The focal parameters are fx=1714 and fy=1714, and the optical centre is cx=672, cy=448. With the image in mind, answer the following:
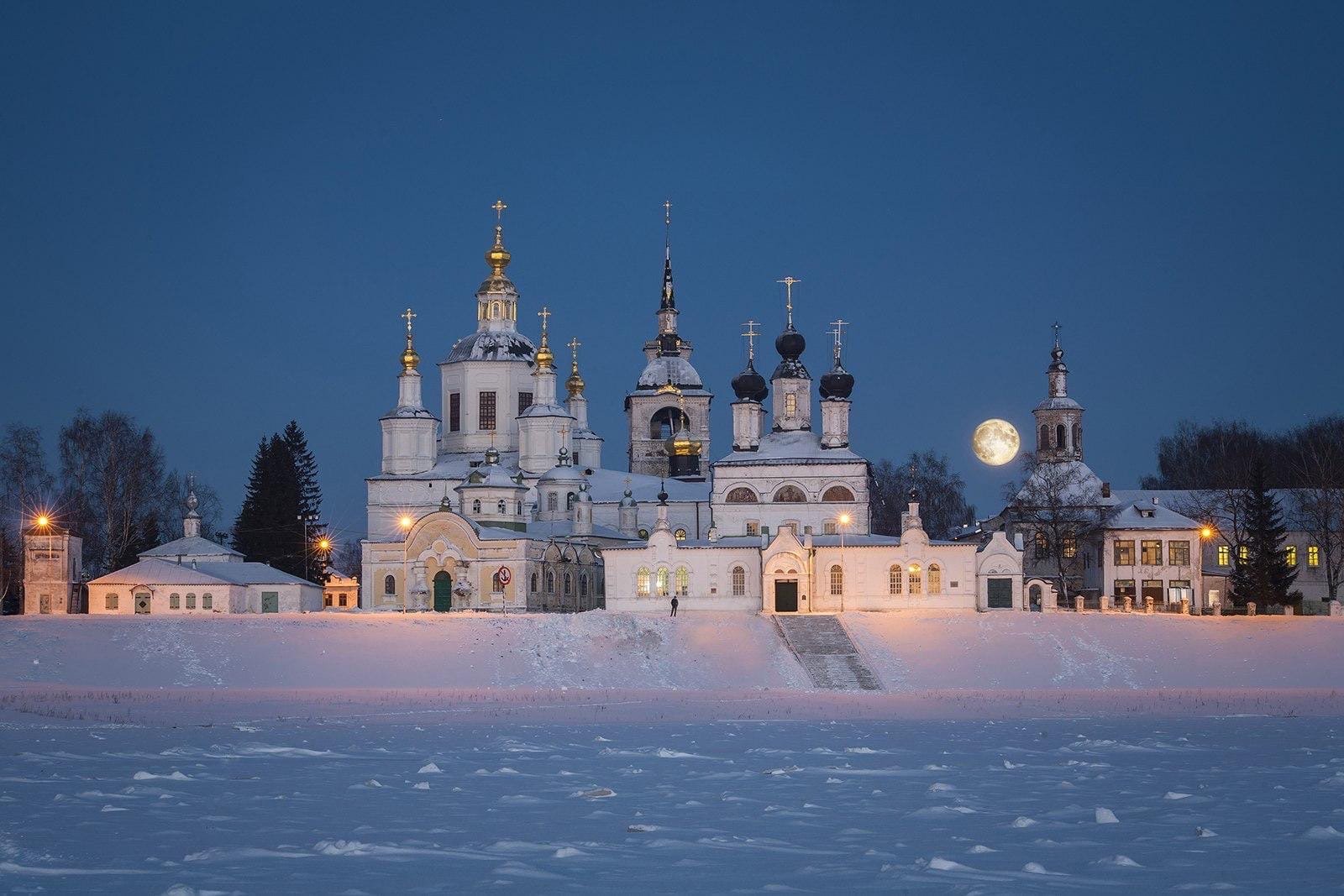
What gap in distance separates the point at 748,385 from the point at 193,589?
2331 cm

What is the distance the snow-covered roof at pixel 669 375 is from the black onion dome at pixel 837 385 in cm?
1807

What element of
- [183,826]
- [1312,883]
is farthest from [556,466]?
[1312,883]

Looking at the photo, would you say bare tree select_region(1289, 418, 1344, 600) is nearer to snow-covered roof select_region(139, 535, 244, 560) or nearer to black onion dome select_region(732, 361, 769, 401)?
black onion dome select_region(732, 361, 769, 401)

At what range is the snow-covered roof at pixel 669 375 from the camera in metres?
81.7

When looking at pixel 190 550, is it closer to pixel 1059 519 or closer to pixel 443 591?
pixel 443 591

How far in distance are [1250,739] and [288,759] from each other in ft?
51.2

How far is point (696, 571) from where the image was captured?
2192 inches

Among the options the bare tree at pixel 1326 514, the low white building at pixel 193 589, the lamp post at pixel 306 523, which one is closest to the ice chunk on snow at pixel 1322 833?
the low white building at pixel 193 589

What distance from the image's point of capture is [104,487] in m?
67.4

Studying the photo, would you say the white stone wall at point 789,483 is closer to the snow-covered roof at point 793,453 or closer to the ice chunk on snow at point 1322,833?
the snow-covered roof at point 793,453

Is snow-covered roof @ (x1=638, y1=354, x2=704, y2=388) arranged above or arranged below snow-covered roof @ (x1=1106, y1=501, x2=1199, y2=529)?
above

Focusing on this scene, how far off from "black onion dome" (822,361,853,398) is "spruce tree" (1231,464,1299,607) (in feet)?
49.4

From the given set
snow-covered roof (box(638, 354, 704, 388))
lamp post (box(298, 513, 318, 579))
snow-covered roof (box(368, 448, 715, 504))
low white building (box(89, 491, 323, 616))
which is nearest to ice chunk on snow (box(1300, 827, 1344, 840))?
low white building (box(89, 491, 323, 616))

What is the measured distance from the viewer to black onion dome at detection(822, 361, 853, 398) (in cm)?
6412
